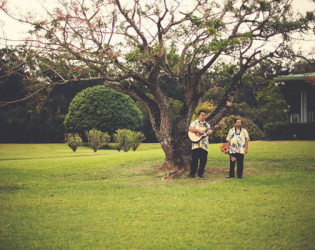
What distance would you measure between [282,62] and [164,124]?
4.76 metres

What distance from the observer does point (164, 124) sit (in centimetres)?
1234

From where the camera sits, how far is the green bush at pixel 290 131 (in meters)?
20.4

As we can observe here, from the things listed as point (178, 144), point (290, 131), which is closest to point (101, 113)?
point (290, 131)

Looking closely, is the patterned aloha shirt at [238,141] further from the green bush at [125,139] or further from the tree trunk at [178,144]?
the green bush at [125,139]

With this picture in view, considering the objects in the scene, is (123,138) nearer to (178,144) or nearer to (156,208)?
(178,144)

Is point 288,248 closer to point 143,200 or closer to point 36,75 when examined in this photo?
point 143,200

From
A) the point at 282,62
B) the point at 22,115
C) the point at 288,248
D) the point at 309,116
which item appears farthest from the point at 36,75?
the point at 22,115

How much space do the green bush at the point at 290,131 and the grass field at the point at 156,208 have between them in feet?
25.5

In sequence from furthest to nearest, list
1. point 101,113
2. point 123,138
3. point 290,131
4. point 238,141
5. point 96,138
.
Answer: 1. point 101,113
2. point 96,138
3. point 123,138
4. point 290,131
5. point 238,141

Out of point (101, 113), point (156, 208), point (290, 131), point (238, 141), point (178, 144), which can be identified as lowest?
point (156, 208)

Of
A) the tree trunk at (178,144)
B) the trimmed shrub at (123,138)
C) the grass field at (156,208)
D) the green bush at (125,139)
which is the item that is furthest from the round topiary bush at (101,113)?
the tree trunk at (178,144)

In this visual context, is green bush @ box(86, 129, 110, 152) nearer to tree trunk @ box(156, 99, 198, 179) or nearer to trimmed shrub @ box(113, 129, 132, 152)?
trimmed shrub @ box(113, 129, 132, 152)

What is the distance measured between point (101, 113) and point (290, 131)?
51.7ft

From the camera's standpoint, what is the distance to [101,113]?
1186 inches
